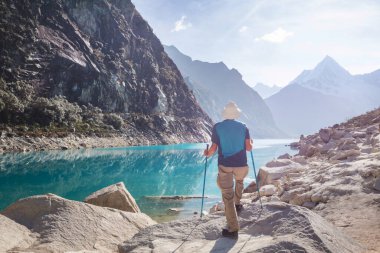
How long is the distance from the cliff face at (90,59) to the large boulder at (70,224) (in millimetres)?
117519

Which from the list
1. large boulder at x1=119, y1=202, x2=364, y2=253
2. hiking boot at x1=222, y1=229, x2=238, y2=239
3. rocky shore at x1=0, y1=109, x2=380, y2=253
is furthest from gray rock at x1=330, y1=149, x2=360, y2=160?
hiking boot at x1=222, y1=229, x2=238, y2=239

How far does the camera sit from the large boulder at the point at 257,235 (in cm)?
681

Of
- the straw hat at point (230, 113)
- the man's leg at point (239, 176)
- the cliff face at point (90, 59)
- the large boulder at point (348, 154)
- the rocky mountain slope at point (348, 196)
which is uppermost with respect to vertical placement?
the cliff face at point (90, 59)

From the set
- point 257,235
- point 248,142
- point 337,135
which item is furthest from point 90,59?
point 257,235

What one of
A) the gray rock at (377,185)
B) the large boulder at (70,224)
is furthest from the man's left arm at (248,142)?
the gray rock at (377,185)

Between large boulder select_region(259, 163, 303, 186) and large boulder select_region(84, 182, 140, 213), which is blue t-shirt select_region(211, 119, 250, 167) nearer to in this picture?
large boulder select_region(84, 182, 140, 213)

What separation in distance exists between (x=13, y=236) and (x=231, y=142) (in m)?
6.09

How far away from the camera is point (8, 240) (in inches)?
337

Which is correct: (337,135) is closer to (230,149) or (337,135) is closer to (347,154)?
(347,154)

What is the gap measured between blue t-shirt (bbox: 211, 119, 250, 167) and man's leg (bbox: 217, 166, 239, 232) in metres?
0.21

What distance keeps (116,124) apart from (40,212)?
413 ft

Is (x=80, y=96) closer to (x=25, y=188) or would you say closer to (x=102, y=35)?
(x=102, y=35)

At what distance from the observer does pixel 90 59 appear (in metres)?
147

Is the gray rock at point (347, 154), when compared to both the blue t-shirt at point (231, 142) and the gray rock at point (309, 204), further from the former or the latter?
the blue t-shirt at point (231, 142)
